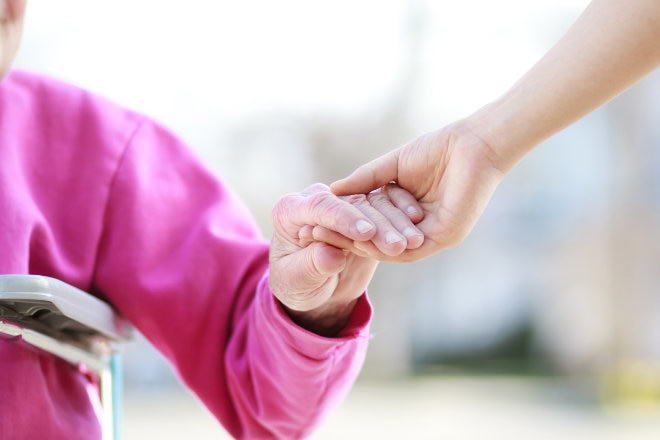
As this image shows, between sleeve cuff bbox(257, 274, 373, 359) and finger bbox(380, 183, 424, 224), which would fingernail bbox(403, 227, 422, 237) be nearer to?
finger bbox(380, 183, 424, 224)

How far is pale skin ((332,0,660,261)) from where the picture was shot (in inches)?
34.1

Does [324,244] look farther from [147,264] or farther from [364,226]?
[147,264]

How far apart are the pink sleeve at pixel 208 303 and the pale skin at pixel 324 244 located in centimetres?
6

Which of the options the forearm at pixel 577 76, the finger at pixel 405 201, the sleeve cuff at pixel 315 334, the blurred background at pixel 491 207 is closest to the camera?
the forearm at pixel 577 76

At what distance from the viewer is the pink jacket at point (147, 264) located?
1.11 metres

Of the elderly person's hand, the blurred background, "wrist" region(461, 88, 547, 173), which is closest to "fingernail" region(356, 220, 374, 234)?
the elderly person's hand

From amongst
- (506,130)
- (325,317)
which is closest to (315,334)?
(325,317)

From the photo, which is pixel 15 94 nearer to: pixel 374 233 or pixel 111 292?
pixel 111 292

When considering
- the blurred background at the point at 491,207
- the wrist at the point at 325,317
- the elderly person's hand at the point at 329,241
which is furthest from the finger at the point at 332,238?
the blurred background at the point at 491,207

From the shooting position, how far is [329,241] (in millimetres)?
950

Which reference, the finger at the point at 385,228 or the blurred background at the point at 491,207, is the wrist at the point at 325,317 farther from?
the blurred background at the point at 491,207

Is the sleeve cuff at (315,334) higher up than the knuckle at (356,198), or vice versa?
the knuckle at (356,198)

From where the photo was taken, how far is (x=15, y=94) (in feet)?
4.04

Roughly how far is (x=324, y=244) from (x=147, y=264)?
1.10ft
